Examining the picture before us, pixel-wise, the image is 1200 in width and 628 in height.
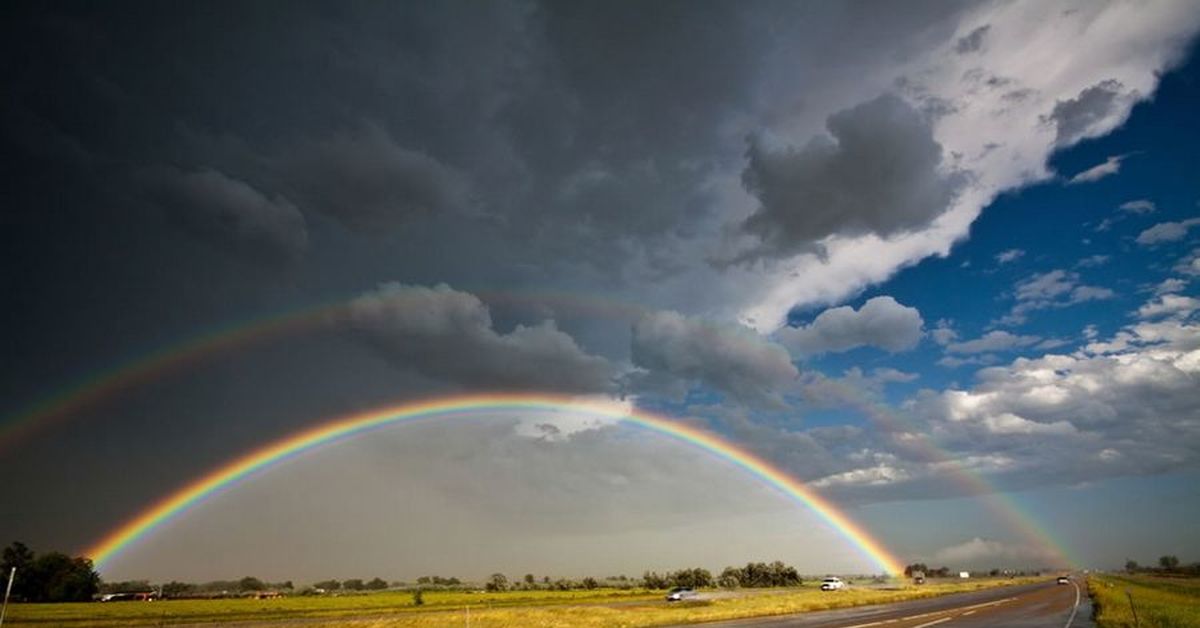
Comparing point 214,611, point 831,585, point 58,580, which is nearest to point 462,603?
point 214,611

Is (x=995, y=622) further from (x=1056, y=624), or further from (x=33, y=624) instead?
(x=33, y=624)

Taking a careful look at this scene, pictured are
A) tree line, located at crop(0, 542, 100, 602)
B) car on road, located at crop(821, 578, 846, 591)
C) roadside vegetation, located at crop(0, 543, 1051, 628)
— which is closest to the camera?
roadside vegetation, located at crop(0, 543, 1051, 628)

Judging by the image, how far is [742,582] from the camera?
497ft

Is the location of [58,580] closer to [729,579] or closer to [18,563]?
[18,563]

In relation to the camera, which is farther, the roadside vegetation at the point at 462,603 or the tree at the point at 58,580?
the tree at the point at 58,580

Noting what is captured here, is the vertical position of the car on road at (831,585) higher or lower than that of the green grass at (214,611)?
lower

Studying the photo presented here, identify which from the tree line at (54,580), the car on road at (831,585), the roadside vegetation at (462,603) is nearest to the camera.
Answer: the roadside vegetation at (462,603)

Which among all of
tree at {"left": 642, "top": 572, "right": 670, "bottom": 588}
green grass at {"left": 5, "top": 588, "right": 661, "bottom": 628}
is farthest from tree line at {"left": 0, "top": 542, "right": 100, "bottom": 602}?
tree at {"left": 642, "top": 572, "right": 670, "bottom": 588}

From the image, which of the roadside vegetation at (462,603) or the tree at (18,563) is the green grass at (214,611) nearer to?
the roadside vegetation at (462,603)

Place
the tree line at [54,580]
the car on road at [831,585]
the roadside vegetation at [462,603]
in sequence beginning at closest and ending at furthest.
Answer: the roadside vegetation at [462,603], the car on road at [831,585], the tree line at [54,580]

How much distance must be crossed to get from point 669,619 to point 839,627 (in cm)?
1038

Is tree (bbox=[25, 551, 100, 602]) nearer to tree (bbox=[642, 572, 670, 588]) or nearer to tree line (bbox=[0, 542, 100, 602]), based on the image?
tree line (bbox=[0, 542, 100, 602])

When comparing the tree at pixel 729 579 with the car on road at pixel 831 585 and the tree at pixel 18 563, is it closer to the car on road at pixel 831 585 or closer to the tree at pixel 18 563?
the car on road at pixel 831 585

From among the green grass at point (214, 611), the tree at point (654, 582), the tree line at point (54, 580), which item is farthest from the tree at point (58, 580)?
the tree at point (654, 582)
